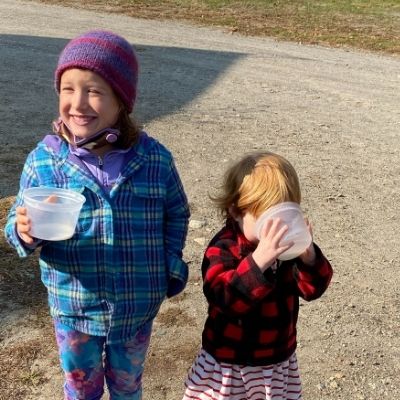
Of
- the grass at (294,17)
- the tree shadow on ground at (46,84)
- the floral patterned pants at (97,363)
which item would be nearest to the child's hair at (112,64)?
the floral patterned pants at (97,363)

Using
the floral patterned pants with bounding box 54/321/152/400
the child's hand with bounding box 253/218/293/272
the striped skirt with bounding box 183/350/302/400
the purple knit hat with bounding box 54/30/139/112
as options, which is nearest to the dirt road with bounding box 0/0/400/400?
the floral patterned pants with bounding box 54/321/152/400

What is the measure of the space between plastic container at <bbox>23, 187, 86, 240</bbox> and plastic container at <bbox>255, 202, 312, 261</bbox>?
588 mm

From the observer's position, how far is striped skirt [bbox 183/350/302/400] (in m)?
2.39

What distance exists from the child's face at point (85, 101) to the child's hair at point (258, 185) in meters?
0.49

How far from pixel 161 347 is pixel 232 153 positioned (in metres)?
3.24

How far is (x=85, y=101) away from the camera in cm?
218

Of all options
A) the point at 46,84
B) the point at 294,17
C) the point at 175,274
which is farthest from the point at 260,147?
the point at 294,17

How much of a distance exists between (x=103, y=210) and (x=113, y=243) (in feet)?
0.39

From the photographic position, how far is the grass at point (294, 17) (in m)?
13.9

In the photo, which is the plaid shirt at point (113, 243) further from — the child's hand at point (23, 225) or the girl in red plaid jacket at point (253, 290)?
the girl in red plaid jacket at point (253, 290)

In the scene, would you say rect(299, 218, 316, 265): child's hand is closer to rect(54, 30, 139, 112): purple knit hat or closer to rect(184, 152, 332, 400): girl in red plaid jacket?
rect(184, 152, 332, 400): girl in red plaid jacket

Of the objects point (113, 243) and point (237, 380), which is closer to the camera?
point (113, 243)

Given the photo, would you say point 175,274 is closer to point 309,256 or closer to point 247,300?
point 247,300

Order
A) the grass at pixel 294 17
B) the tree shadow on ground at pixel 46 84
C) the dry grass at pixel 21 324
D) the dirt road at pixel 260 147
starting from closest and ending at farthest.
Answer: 1. the dry grass at pixel 21 324
2. the dirt road at pixel 260 147
3. the tree shadow on ground at pixel 46 84
4. the grass at pixel 294 17
